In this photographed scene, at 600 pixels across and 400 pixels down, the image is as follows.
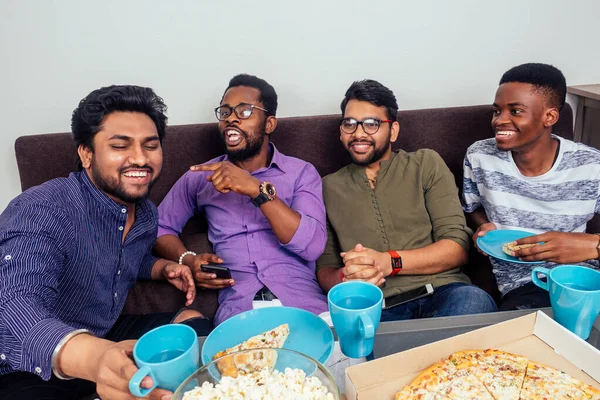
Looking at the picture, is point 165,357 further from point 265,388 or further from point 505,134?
point 505,134

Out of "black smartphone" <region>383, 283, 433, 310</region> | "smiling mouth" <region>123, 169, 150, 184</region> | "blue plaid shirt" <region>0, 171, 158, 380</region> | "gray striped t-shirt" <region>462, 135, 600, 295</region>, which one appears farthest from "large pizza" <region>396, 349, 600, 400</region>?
"smiling mouth" <region>123, 169, 150, 184</region>

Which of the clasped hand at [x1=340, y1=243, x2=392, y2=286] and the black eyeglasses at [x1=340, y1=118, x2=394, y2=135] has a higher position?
the black eyeglasses at [x1=340, y1=118, x2=394, y2=135]

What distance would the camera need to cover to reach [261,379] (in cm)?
74

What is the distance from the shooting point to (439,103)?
2.47 meters

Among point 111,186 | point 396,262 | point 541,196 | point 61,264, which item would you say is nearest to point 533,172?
point 541,196

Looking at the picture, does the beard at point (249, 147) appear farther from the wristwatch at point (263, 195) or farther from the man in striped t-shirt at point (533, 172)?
the man in striped t-shirt at point (533, 172)

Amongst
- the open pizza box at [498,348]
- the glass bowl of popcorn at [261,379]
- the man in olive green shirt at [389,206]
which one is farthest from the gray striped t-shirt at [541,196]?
the glass bowl of popcorn at [261,379]

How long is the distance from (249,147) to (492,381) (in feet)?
4.48

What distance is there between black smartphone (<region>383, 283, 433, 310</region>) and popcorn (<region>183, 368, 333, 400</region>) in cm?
82

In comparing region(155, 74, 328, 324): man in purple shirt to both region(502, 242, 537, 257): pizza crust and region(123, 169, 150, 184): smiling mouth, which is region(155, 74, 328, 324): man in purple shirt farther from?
region(502, 242, 537, 257): pizza crust

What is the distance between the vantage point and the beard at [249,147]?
6.23 feet

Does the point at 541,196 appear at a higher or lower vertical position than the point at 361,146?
lower

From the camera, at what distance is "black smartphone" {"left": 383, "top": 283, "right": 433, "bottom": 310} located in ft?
5.00

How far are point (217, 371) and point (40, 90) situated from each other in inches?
81.9
